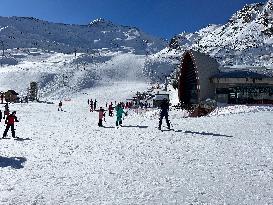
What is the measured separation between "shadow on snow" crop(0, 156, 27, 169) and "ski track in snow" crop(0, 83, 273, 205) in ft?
0.09

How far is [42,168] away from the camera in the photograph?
992cm

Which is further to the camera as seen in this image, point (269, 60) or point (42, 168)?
point (269, 60)

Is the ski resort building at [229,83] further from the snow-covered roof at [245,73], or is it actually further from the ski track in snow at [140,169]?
the ski track in snow at [140,169]

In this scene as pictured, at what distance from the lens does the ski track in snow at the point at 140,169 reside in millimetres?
7598

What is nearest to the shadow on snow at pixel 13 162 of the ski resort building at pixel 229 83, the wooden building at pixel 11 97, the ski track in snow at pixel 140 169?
the ski track in snow at pixel 140 169

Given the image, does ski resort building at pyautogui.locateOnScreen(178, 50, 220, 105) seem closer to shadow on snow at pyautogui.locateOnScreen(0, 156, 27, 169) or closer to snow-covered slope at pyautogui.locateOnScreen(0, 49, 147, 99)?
shadow on snow at pyautogui.locateOnScreen(0, 156, 27, 169)

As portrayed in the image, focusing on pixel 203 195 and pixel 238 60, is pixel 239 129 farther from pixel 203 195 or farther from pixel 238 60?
pixel 238 60

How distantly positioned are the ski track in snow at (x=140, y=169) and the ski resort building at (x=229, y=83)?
2548 centimetres

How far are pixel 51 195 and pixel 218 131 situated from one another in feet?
37.6

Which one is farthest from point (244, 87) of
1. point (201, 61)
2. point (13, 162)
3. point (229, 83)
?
point (13, 162)

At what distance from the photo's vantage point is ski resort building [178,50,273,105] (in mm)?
40969

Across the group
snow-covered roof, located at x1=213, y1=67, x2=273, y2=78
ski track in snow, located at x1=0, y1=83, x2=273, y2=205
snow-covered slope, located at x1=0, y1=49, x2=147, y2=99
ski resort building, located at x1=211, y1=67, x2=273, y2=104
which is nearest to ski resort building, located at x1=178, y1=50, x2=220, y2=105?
ski resort building, located at x1=211, y1=67, x2=273, y2=104

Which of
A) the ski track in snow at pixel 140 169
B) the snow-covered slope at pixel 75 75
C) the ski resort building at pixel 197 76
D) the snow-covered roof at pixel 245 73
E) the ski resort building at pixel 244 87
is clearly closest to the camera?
the ski track in snow at pixel 140 169

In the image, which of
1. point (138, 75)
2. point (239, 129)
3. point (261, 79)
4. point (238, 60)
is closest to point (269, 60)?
point (238, 60)
